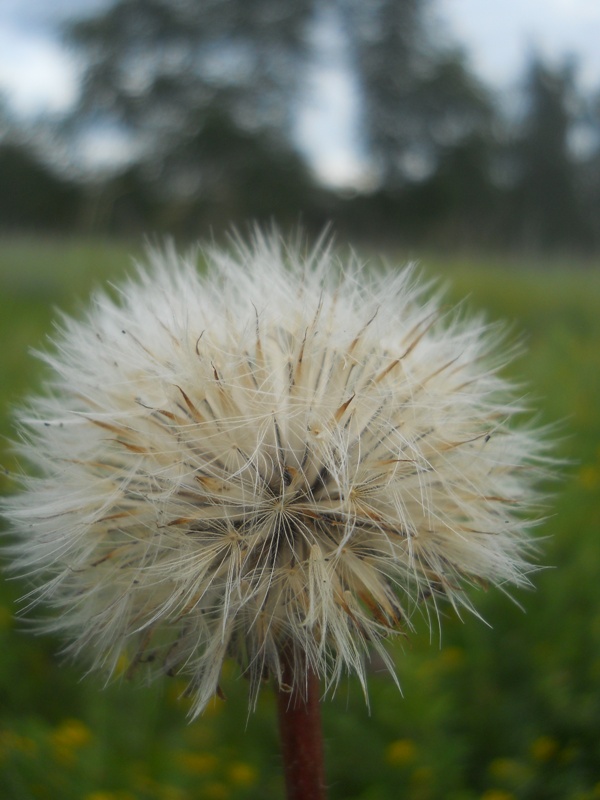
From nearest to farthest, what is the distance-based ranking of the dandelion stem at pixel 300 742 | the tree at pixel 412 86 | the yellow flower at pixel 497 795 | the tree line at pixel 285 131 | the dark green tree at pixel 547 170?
1. the dandelion stem at pixel 300 742
2. the yellow flower at pixel 497 795
3. the dark green tree at pixel 547 170
4. the tree line at pixel 285 131
5. the tree at pixel 412 86

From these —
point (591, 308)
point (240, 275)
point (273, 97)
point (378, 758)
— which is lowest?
point (378, 758)

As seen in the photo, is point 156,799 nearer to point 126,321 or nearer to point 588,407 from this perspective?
point 126,321

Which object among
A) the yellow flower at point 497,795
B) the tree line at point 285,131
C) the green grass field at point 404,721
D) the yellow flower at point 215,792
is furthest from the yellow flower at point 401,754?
the tree line at point 285,131

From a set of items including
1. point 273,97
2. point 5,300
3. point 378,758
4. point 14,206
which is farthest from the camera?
point 273,97

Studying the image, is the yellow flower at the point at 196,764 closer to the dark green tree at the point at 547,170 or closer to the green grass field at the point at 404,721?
the green grass field at the point at 404,721

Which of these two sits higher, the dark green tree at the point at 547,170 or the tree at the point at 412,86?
the tree at the point at 412,86

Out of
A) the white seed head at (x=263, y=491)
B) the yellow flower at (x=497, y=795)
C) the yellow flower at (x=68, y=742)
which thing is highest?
the white seed head at (x=263, y=491)

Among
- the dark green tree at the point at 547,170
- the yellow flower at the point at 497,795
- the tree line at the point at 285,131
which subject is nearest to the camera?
the yellow flower at the point at 497,795

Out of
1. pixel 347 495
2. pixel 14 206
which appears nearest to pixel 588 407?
pixel 347 495
